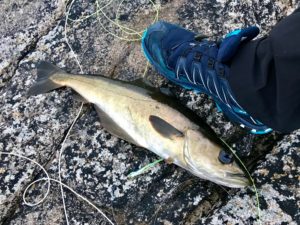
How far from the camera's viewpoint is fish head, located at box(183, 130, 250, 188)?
2861 millimetres

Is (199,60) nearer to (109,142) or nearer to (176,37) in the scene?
(176,37)

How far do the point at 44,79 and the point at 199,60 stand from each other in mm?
1191

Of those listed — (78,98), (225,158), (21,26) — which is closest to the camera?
(225,158)

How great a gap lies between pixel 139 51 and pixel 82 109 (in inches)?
26.5

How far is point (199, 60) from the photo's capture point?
308 centimetres

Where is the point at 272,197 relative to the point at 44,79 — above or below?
below

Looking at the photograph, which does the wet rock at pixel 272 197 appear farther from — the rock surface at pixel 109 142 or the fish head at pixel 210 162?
the fish head at pixel 210 162

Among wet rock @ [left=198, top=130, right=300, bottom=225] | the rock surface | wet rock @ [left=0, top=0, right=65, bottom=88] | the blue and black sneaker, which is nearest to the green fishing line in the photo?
the rock surface

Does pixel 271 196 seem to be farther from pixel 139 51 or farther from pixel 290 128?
pixel 139 51

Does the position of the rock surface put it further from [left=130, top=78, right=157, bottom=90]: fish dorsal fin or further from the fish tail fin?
[left=130, top=78, right=157, bottom=90]: fish dorsal fin

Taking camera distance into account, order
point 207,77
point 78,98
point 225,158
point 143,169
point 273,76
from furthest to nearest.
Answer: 1. point 78,98
2. point 143,169
3. point 207,77
4. point 225,158
5. point 273,76

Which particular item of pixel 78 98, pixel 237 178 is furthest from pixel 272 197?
pixel 78 98

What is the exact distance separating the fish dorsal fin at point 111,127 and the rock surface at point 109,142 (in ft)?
0.29

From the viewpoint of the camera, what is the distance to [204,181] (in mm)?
3184
